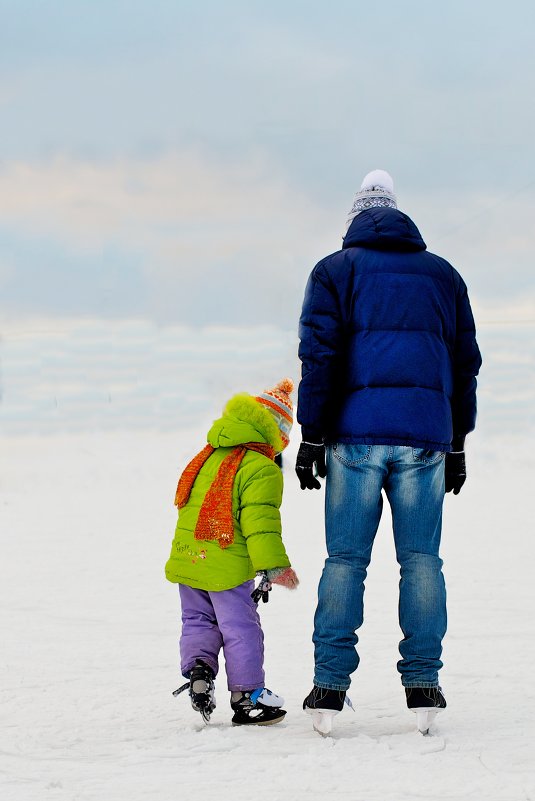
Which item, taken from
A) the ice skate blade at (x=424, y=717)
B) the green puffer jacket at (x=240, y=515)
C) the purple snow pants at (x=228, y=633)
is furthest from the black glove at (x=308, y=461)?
the ice skate blade at (x=424, y=717)

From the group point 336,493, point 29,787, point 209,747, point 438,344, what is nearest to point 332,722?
point 209,747

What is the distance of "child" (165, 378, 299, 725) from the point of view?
142 inches

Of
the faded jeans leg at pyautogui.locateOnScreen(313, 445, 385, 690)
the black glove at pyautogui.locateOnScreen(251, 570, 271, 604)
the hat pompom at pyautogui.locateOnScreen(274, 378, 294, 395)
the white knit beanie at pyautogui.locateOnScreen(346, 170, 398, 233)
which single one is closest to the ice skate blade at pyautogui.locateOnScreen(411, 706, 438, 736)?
the faded jeans leg at pyautogui.locateOnScreen(313, 445, 385, 690)

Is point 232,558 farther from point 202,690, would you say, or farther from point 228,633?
point 202,690

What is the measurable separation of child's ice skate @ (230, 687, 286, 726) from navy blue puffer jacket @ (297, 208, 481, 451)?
2.97 feet

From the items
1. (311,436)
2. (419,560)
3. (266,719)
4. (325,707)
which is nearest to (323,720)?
(325,707)

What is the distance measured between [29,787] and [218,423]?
1.41 metres

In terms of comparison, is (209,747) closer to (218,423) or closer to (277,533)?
→ (277,533)

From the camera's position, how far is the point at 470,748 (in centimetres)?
321

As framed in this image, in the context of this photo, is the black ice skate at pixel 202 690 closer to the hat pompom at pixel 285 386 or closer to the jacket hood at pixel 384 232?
the hat pompom at pixel 285 386

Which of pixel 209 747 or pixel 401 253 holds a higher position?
pixel 401 253

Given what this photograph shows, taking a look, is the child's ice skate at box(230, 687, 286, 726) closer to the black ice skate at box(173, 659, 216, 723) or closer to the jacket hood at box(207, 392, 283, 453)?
the black ice skate at box(173, 659, 216, 723)

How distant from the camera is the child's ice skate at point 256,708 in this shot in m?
3.60

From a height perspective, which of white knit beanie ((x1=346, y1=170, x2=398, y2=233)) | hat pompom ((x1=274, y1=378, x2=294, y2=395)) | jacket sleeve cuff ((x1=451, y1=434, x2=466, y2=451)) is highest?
white knit beanie ((x1=346, y1=170, x2=398, y2=233))
